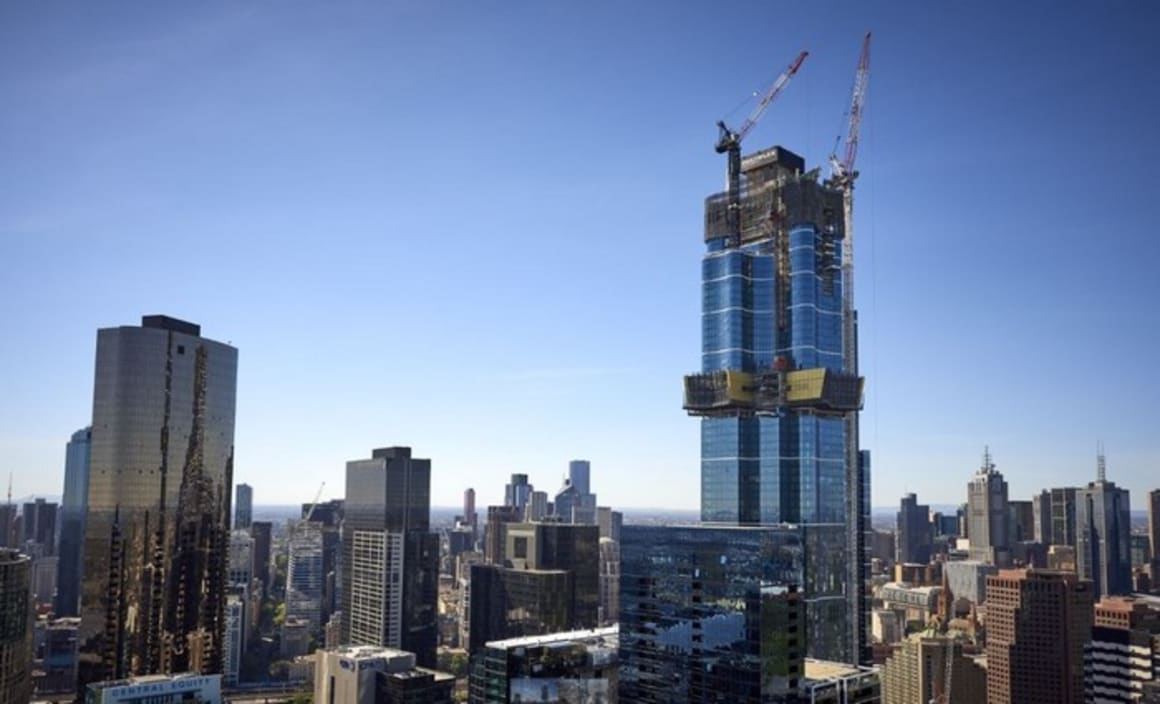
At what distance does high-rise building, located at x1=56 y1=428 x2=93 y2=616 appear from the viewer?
164m

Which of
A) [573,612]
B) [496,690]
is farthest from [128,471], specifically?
[573,612]

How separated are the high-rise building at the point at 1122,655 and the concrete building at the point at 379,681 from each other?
65.2 meters

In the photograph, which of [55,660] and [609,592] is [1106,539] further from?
[55,660]

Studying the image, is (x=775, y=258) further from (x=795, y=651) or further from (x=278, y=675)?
(x=278, y=675)

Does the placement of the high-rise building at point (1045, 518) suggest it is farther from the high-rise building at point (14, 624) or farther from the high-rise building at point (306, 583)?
the high-rise building at point (14, 624)

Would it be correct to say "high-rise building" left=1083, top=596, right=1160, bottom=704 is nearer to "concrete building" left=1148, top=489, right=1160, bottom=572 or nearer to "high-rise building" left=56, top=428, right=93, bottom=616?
"concrete building" left=1148, top=489, right=1160, bottom=572

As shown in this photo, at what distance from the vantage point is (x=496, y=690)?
8350cm

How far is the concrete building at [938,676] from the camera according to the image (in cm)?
11375

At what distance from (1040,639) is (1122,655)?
1225cm

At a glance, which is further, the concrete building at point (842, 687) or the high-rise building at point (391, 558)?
the high-rise building at point (391, 558)

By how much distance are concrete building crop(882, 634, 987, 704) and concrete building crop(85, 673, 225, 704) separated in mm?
76970

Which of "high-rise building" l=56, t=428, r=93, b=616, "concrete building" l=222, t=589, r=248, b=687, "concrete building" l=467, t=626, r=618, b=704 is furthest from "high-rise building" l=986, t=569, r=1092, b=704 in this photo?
"high-rise building" l=56, t=428, r=93, b=616

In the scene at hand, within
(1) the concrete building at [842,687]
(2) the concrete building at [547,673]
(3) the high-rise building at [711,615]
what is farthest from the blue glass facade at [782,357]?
(1) the concrete building at [842,687]

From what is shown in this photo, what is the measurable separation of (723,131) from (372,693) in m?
62.4
